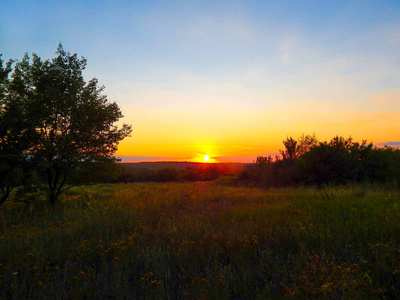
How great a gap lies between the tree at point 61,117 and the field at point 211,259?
11.9ft

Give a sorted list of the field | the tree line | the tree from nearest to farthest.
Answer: the field
the tree
the tree line

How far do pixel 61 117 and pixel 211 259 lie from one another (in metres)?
10.1

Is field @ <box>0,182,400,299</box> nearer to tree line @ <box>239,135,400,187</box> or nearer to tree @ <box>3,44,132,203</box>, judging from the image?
tree @ <box>3,44,132,203</box>

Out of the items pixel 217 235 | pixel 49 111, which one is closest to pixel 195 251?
pixel 217 235

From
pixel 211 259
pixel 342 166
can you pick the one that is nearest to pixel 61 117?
pixel 211 259

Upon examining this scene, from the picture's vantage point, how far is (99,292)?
3.74 m

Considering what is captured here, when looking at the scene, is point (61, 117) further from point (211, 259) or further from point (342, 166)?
point (342, 166)

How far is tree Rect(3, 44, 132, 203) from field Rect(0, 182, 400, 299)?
3.62 m

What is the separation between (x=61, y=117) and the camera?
38.0ft

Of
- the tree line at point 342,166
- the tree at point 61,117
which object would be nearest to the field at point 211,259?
the tree at point 61,117

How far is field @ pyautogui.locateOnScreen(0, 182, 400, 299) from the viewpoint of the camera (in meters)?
3.56

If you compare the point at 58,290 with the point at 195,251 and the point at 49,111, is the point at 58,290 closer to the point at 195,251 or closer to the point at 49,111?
the point at 195,251

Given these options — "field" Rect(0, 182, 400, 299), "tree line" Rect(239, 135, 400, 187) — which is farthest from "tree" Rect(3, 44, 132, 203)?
"tree line" Rect(239, 135, 400, 187)

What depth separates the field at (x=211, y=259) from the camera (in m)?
3.56
